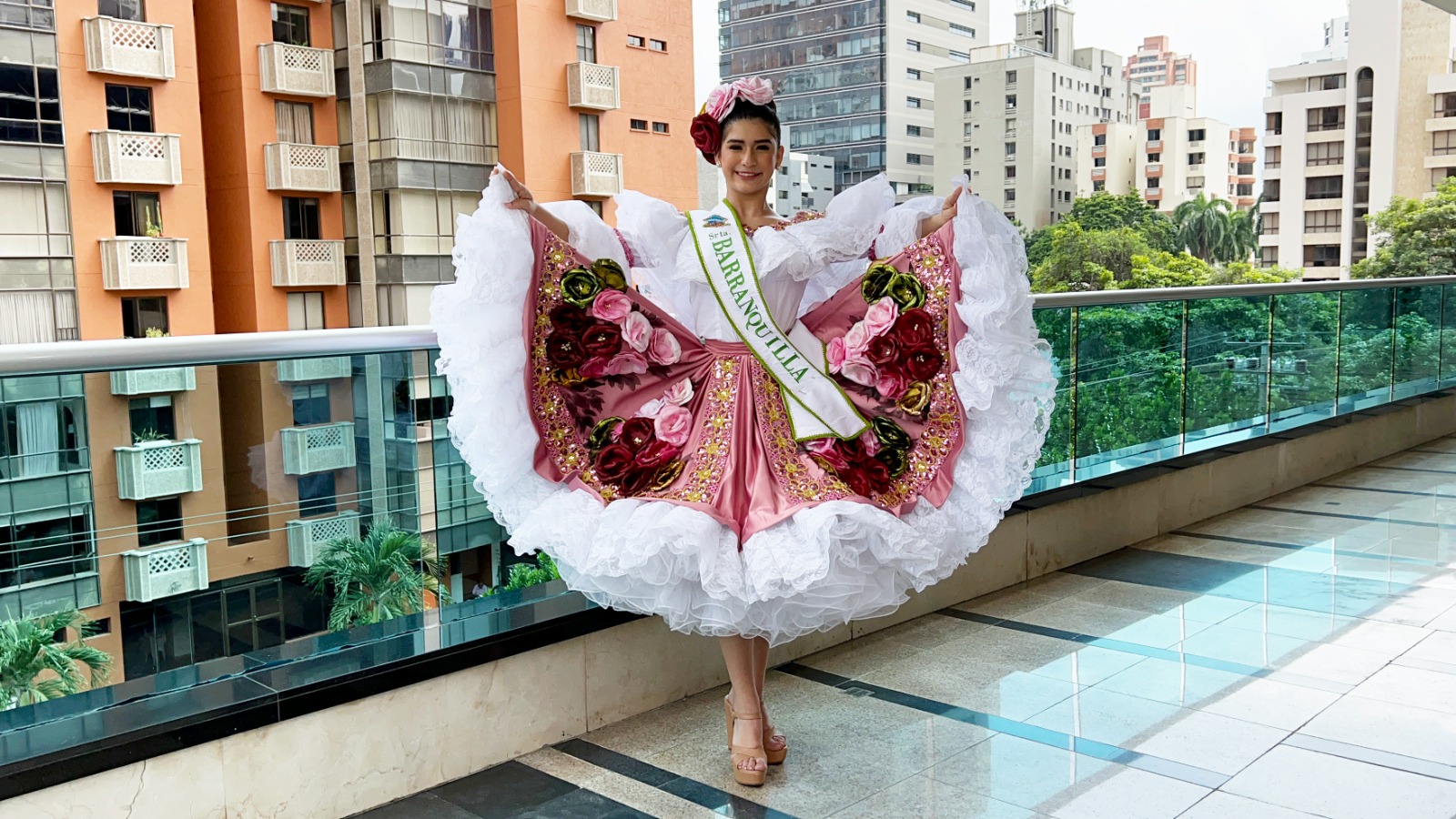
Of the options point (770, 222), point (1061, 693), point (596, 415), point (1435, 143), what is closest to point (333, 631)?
point (596, 415)

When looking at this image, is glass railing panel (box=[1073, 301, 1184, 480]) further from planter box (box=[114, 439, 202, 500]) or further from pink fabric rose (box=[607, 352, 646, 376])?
planter box (box=[114, 439, 202, 500])

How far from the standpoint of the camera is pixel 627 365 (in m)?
2.38

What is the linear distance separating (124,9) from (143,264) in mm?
5641

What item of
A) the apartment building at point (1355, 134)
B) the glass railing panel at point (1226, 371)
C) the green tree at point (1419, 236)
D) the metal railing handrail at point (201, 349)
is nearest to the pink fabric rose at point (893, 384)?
Answer: the metal railing handrail at point (201, 349)

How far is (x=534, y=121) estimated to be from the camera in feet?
103

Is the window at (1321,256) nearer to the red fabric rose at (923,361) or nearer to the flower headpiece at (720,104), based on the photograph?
the red fabric rose at (923,361)

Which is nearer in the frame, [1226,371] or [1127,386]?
[1127,386]

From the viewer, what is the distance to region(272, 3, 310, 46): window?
3048cm

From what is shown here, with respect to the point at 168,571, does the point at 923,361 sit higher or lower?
higher

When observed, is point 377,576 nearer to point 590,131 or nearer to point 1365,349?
point 1365,349

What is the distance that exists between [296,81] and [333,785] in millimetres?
31372

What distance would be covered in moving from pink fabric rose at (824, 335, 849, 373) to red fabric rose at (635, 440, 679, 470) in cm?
37

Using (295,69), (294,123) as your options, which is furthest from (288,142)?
(295,69)

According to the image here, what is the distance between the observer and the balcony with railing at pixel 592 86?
105 ft
